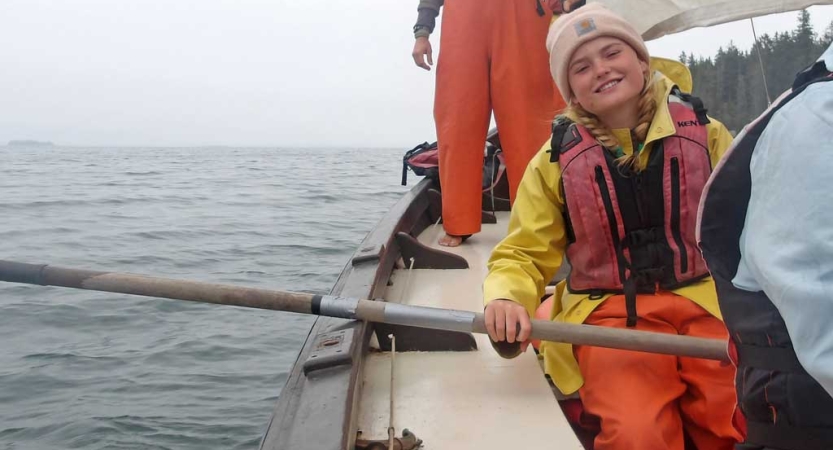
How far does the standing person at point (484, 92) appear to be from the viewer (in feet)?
11.9

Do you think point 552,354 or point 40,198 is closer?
point 552,354

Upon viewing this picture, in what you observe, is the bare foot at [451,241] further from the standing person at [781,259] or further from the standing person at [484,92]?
the standing person at [781,259]

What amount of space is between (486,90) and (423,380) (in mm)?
2005

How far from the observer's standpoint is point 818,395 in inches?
41.3

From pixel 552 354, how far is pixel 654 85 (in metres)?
0.84

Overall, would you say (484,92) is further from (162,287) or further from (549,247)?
(162,287)

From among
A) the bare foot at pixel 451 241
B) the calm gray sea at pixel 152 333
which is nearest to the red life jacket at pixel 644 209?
the bare foot at pixel 451 241

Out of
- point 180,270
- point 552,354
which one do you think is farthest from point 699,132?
point 180,270

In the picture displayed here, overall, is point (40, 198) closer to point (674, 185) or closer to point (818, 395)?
point (674, 185)

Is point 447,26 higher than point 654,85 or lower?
higher

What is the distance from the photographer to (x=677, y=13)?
2.69 meters

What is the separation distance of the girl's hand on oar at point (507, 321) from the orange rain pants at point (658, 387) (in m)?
0.24

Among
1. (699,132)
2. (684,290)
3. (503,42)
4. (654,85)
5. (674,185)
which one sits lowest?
(684,290)

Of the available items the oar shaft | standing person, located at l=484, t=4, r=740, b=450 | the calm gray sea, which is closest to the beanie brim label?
standing person, located at l=484, t=4, r=740, b=450
